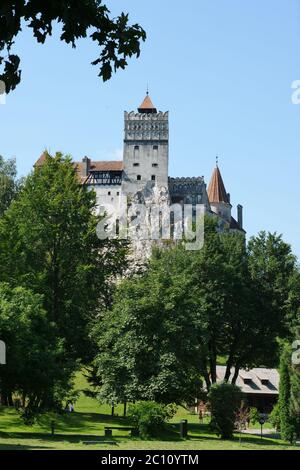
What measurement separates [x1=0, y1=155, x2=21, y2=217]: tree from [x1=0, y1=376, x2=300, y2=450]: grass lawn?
37373 millimetres

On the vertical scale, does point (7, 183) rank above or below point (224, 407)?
above

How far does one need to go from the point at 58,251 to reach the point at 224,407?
14.6 metres

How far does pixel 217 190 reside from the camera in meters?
131

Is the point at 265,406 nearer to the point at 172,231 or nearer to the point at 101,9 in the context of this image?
the point at 172,231

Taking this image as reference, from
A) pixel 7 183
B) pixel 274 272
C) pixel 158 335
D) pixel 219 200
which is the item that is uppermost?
pixel 219 200

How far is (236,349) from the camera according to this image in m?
54.3

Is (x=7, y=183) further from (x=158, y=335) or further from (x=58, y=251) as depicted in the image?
(x=158, y=335)

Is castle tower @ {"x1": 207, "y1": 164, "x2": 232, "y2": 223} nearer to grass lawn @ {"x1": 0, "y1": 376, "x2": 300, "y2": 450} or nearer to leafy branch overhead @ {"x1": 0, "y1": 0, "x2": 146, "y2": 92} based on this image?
grass lawn @ {"x1": 0, "y1": 376, "x2": 300, "y2": 450}

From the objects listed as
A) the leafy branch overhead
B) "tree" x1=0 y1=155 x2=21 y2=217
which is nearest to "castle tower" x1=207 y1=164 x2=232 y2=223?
"tree" x1=0 y1=155 x2=21 y2=217

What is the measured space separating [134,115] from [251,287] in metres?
66.7

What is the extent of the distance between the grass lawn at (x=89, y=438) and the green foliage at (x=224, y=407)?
60 cm

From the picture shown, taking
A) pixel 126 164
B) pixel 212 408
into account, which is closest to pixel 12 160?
pixel 126 164

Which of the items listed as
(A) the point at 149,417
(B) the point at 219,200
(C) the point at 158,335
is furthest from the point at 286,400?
(B) the point at 219,200

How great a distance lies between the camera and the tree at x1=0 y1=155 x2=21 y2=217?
253ft
